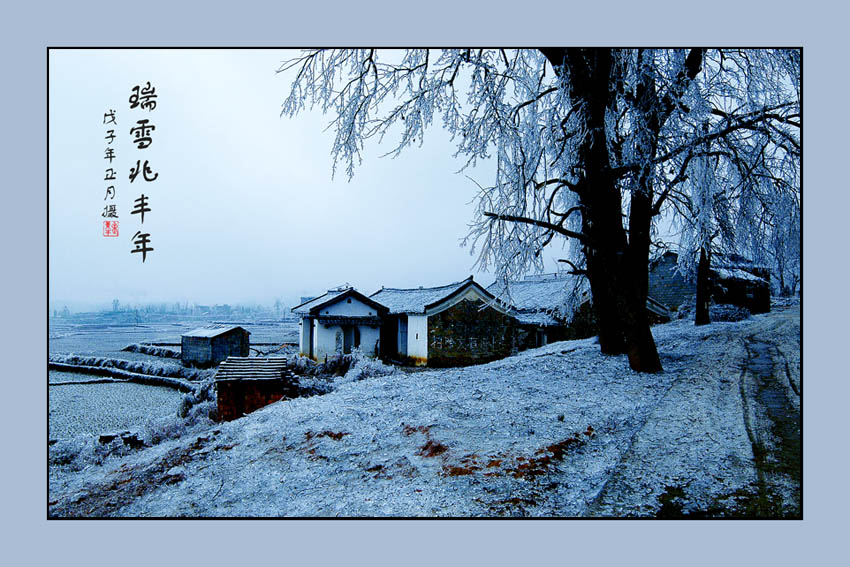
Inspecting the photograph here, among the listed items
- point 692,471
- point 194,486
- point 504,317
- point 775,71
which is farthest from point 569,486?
point 775,71

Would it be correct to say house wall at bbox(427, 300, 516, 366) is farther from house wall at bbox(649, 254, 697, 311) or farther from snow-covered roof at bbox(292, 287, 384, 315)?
house wall at bbox(649, 254, 697, 311)

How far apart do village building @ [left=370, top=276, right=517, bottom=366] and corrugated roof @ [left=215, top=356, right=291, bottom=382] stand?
0.88 meters

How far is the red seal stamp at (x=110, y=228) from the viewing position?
8.78ft

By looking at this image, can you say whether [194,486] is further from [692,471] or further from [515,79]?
[515,79]

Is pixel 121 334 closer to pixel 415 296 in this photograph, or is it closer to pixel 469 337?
pixel 415 296

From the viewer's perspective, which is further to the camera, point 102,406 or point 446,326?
point 446,326

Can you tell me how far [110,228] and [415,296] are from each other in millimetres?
2097

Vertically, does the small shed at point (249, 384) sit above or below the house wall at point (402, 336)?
below

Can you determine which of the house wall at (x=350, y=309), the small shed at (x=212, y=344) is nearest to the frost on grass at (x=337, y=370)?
the house wall at (x=350, y=309)

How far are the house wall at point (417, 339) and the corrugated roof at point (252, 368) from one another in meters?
1.06

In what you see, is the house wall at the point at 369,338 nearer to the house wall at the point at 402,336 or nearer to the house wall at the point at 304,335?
the house wall at the point at 402,336

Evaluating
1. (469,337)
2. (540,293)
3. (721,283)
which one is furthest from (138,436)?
(721,283)

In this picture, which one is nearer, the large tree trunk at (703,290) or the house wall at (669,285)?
the large tree trunk at (703,290)

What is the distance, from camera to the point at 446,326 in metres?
4.06
